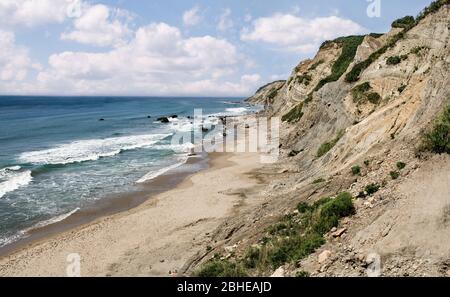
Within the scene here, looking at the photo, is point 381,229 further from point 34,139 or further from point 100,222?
point 34,139

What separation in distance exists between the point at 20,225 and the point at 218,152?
30.1 m

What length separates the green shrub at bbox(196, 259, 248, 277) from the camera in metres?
15.6

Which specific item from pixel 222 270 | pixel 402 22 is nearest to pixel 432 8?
pixel 402 22

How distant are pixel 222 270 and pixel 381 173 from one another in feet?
27.0

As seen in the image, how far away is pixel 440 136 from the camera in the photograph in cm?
1672

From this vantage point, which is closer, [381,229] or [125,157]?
[381,229]

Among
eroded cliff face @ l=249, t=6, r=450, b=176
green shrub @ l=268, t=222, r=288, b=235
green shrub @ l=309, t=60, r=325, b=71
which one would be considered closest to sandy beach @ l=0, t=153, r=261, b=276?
green shrub @ l=268, t=222, r=288, b=235

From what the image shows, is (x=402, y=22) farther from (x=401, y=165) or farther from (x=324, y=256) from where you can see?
(x=324, y=256)

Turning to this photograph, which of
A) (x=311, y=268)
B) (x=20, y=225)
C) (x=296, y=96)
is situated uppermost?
(x=296, y=96)

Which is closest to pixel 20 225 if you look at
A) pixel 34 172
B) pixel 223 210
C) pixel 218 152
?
pixel 223 210

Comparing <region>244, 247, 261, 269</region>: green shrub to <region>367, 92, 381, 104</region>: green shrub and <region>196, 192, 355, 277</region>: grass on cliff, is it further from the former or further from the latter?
<region>367, 92, 381, 104</region>: green shrub

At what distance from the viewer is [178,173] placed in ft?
141

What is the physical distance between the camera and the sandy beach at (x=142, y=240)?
2075 centimetres

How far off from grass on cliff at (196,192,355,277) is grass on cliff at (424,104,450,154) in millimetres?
3921
